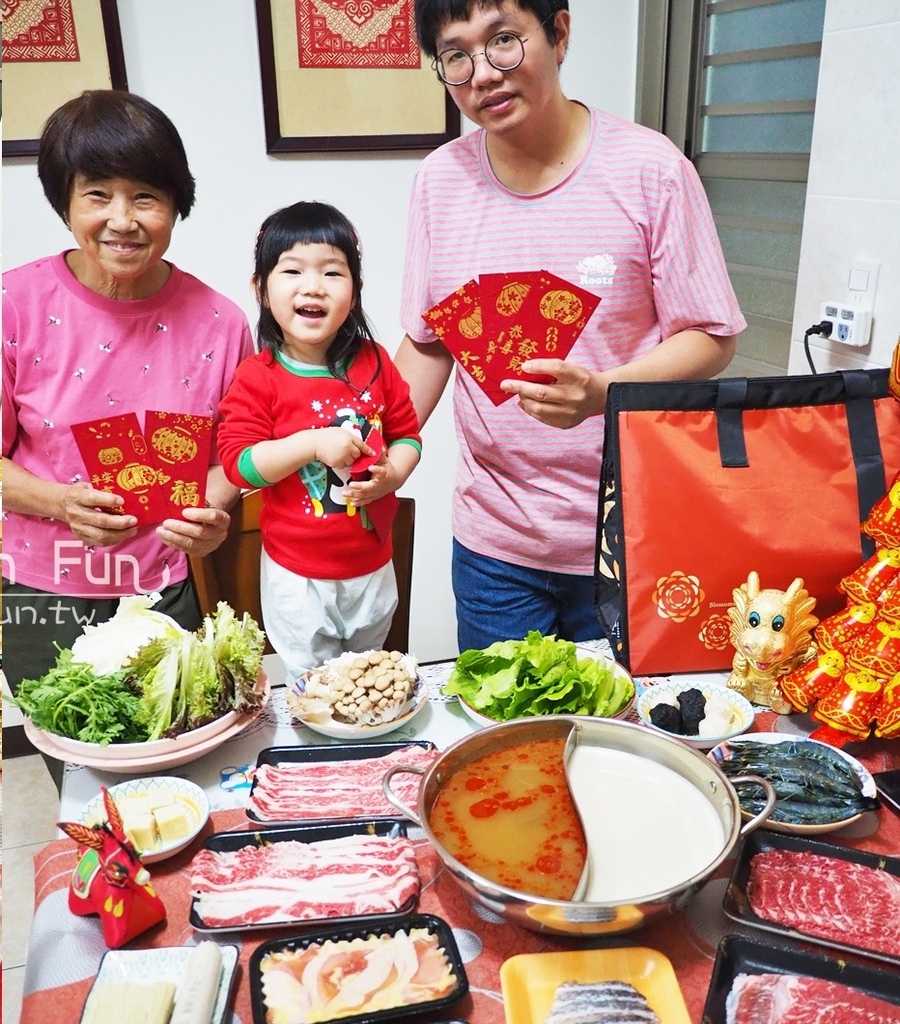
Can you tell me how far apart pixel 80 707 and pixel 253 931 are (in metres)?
0.45

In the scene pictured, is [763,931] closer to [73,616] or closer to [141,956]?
[141,956]

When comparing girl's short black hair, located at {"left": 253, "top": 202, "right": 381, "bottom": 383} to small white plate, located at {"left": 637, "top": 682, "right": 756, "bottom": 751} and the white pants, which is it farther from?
small white plate, located at {"left": 637, "top": 682, "right": 756, "bottom": 751}

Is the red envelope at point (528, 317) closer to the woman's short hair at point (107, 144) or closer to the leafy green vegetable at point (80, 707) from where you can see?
the woman's short hair at point (107, 144)

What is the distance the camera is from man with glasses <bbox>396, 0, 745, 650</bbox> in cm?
166

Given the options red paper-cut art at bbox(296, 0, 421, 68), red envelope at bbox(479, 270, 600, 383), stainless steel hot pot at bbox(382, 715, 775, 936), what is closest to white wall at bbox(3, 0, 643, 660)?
red paper-cut art at bbox(296, 0, 421, 68)

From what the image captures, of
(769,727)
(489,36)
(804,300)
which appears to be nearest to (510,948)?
(769,727)

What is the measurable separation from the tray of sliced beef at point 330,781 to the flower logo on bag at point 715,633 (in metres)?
0.51

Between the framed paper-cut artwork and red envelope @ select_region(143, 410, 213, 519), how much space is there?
1514mm

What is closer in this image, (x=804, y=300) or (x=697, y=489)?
(x=697, y=489)

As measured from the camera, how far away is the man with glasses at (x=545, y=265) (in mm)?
1660

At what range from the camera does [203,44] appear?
254 centimetres

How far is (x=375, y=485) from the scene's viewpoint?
1705 mm

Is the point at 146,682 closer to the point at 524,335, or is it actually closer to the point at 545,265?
the point at 524,335

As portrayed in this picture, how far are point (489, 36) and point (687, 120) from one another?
1.45 metres
